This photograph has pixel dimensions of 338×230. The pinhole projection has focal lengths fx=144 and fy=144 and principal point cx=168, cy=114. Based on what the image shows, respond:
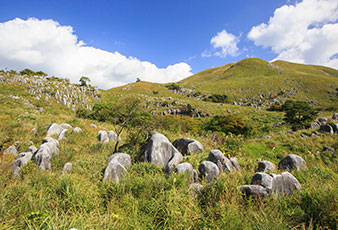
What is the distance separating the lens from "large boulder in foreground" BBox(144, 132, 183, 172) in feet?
22.2

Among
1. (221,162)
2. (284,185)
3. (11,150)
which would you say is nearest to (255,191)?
(284,185)

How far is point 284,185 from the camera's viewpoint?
452 centimetres

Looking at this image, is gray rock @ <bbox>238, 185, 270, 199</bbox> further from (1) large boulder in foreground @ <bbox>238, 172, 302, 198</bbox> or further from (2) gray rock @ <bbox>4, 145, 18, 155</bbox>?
(2) gray rock @ <bbox>4, 145, 18, 155</bbox>

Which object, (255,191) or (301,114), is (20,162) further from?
(301,114)

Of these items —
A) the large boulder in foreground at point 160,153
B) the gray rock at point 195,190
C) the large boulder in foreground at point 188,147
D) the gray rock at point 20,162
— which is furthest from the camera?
the large boulder in foreground at point 188,147

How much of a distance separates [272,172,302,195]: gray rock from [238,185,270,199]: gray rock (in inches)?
17.3

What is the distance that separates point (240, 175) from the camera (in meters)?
5.23

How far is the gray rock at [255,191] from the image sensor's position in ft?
13.1

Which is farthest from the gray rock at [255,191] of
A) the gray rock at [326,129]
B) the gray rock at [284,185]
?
the gray rock at [326,129]

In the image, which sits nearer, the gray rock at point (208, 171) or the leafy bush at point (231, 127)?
the gray rock at point (208, 171)

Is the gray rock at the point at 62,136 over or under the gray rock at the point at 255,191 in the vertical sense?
over

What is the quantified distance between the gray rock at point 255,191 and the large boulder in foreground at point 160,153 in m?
2.99

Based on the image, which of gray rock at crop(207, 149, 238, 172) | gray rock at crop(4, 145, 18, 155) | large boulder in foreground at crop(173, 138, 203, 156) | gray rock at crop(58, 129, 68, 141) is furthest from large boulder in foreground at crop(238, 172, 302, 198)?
gray rock at crop(58, 129, 68, 141)

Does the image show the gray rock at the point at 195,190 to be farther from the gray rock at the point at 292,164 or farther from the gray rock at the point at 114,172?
the gray rock at the point at 292,164
